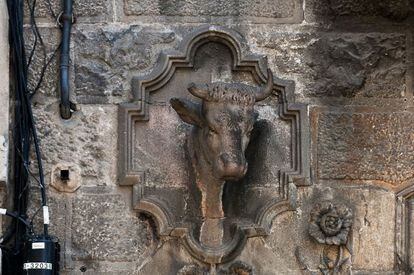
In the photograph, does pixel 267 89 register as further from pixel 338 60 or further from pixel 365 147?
pixel 365 147

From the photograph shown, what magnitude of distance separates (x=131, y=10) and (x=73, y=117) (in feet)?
1.90

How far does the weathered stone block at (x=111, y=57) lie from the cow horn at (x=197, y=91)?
1.53ft

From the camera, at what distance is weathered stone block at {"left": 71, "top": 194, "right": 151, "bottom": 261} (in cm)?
461

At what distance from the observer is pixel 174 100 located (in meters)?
4.39

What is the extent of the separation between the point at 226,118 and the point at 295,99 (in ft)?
1.91

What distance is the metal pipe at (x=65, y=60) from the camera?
4.63 meters

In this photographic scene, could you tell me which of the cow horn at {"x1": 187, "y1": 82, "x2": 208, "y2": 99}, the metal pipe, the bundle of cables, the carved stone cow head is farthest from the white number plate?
the cow horn at {"x1": 187, "y1": 82, "x2": 208, "y2": 99}

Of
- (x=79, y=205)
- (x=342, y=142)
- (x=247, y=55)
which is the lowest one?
(x=79, y=205)

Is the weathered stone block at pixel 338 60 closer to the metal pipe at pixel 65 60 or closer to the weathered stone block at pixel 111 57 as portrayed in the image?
the weathered stone block at pixel 111 57

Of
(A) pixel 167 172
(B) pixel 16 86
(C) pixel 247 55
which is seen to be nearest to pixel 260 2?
(C) pixel 247 55

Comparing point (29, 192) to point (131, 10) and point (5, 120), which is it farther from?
point (131, 10)

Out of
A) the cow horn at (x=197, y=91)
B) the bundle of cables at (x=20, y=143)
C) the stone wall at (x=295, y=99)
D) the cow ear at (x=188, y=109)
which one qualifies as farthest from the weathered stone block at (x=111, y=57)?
the cow horn at (x=197, y=91)

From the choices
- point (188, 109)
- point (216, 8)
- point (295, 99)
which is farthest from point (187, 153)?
point (216, 8)

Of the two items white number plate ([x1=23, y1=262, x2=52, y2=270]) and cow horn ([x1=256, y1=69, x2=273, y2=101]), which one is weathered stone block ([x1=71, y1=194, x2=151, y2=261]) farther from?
cow horn ([x1=256, y1=69, x2=273, y2=101])
